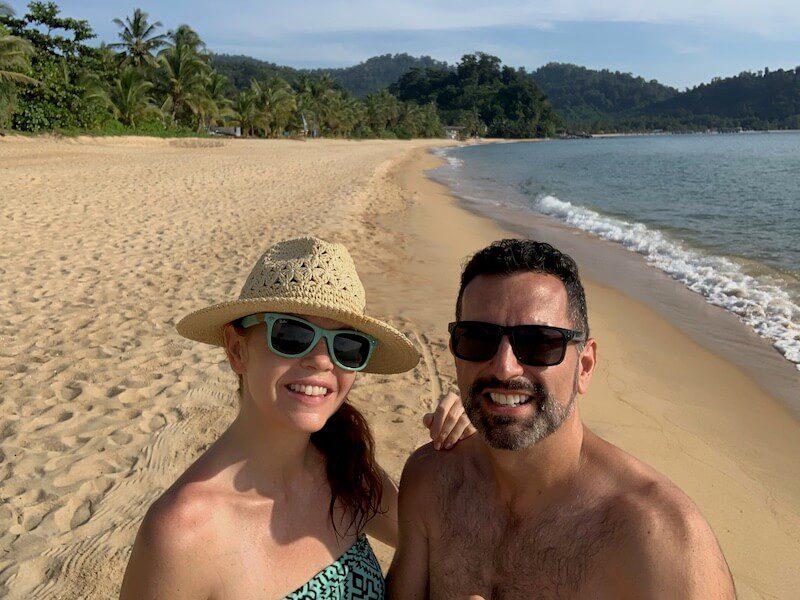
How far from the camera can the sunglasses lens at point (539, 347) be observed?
1.84 meters

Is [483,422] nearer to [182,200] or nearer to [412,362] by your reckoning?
[412,362]

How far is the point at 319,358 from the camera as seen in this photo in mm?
1802

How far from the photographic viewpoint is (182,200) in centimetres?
1491

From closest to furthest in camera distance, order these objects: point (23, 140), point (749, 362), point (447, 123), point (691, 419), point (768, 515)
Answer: point (768, 515), point (691, 419), point (749, 362), point (23, 140), point (447, 123)

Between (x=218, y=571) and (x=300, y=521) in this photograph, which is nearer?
(x=218, y=571)

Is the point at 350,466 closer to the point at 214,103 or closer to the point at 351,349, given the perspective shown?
the point at 351,349

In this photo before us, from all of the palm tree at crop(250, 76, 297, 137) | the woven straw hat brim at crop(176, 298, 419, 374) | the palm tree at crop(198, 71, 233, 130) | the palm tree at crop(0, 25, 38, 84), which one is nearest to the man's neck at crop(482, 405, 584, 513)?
the woven straw hat brim at crop(176, 298, 419, 374)

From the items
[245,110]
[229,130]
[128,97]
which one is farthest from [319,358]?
[229,130]

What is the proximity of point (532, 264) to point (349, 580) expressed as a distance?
1051mm

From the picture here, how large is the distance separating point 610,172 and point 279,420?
4179 cm

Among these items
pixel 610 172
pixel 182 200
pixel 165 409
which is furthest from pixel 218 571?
pixel 610 172

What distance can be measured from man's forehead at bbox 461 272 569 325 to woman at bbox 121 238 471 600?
30 cm

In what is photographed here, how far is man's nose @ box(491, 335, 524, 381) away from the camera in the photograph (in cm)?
183

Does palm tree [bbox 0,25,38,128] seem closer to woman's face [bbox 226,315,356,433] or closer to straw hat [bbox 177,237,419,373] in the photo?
straw hat [bbox 177,237,419,373]
